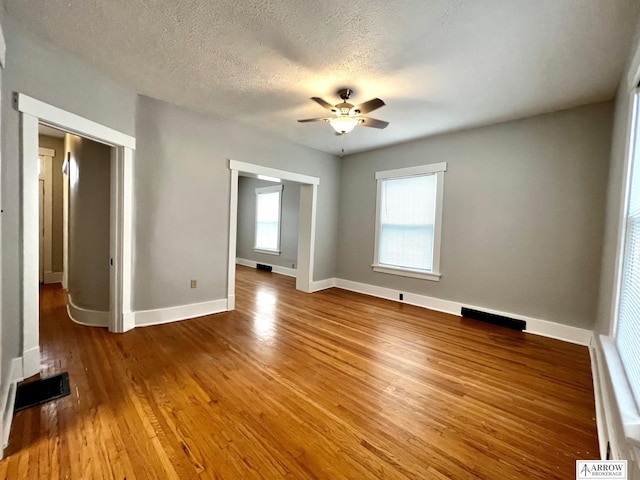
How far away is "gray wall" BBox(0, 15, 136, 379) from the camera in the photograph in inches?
75.9

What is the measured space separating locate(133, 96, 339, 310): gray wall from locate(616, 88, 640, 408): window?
395cm

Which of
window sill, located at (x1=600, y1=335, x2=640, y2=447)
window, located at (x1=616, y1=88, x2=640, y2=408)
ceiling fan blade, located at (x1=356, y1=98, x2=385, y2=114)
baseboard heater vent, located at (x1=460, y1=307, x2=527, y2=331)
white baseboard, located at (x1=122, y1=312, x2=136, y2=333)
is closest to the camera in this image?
window sill, located at (x1=600, y1=335, x2=640, y2=447)

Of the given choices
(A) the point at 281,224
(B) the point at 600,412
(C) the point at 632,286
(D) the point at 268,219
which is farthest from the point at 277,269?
(C) the point at 632,286

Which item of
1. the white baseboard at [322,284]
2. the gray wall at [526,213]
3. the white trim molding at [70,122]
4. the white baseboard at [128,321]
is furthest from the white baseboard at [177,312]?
the gray wall at [526,213]

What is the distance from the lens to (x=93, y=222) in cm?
319

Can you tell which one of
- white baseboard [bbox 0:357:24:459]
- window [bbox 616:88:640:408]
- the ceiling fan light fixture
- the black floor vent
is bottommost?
the black floor vent

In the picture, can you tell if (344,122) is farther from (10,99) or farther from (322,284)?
(322,284)

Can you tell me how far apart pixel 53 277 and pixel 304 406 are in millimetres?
5921

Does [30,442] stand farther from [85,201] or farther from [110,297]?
[85,201]

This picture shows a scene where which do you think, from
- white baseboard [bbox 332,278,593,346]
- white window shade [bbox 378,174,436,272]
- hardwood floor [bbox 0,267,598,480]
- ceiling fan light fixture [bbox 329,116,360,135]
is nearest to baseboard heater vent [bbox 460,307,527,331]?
white baseboard [bbox 332,278,593,346]

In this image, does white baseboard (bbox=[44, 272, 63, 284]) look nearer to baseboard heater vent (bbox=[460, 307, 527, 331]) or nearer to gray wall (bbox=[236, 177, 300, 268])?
gray wall (bbox=[236, 177, 300, 268])

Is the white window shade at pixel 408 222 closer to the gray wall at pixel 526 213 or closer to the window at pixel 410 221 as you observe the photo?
the window at pixel 410 221

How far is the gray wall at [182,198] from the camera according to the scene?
316cm

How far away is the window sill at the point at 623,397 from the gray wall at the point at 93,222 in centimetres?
432
